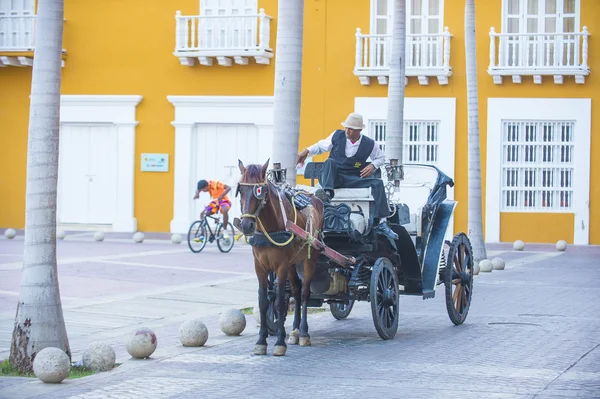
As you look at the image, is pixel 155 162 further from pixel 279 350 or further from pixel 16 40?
pixel 279 350

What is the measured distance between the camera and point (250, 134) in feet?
96.6

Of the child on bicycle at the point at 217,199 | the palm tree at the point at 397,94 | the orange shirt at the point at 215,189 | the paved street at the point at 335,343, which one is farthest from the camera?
the orange shirt at the point at 215,189

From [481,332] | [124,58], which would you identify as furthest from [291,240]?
[124,58]

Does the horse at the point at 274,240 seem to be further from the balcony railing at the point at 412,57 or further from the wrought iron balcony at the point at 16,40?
the wrought iron balcony at the point at 16,40

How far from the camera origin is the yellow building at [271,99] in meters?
27.5

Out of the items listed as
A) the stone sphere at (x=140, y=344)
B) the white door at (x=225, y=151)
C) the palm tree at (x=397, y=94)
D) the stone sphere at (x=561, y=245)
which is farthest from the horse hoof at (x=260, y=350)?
the white door at (x=225, y=151)

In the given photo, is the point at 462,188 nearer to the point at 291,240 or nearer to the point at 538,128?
the point at 538,128

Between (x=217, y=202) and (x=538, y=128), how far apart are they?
915cm

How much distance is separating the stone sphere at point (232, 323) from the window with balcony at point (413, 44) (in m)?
17.2

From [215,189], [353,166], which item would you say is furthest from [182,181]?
Answer: [353,166]

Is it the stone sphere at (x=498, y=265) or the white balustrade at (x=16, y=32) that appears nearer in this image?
the stone sphere at (x=498, y=265)

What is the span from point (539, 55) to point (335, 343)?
59.5 feet

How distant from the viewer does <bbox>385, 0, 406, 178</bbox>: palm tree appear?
1939 centimetres

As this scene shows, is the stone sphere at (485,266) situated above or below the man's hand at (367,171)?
below
